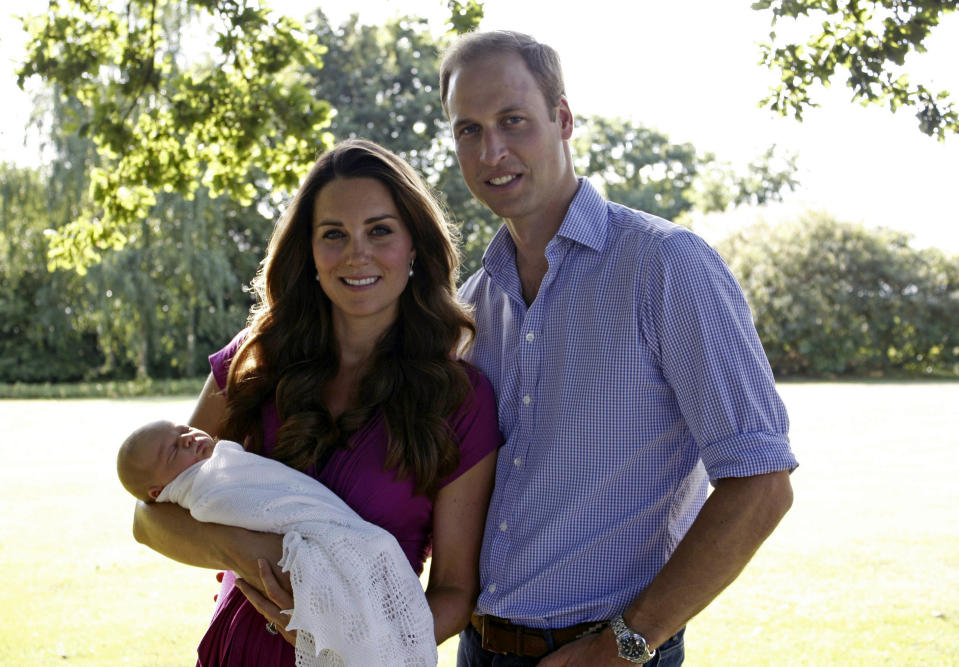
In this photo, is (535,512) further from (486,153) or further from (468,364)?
(486,153)

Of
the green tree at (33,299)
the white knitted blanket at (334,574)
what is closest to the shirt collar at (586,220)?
the white knitted blanket at (334,574)

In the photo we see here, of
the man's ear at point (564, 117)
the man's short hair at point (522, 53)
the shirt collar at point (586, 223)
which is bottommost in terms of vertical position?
the shirt collar at point (586, 223)

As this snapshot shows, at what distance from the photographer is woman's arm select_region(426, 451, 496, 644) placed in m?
2.50

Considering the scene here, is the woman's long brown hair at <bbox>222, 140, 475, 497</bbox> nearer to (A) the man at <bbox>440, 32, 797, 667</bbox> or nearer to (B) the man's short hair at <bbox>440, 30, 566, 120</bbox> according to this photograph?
(A) the man at <bbox>440, 32, 797, 667</bbox>

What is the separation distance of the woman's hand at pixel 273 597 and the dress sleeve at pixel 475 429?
50 centimetres

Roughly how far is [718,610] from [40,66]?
6.11 metres

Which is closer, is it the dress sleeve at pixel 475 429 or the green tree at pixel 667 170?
the dress sleeve at pixel 475 429

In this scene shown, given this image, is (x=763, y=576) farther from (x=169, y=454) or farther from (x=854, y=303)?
(x=854, y=303)

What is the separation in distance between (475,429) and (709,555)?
2.41 ft

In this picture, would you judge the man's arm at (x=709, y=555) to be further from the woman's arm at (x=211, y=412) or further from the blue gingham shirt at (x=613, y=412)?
the woman's arm at (x=211, y=412)

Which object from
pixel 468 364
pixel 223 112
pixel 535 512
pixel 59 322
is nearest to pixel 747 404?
pixel 535 512

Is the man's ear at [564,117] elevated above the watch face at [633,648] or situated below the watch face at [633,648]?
above

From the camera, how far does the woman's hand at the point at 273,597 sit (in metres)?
2.35

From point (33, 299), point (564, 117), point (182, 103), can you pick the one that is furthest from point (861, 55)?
point (33, 299)
